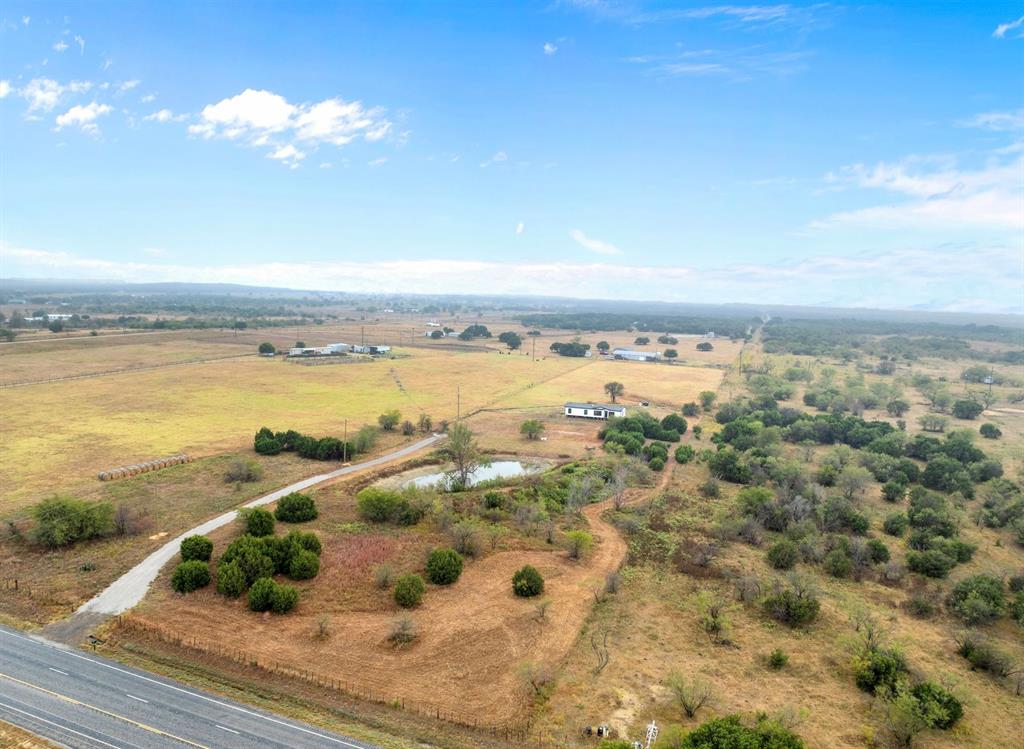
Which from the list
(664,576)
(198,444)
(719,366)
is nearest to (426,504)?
(664,576)

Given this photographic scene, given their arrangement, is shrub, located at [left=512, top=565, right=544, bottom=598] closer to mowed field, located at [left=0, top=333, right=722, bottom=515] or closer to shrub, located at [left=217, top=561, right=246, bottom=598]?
shrub, located at [left=217, top=561, right=246, bottom=598]

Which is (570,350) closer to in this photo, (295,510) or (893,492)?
(893,492)

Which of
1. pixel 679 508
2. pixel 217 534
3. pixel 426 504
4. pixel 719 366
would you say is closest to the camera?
pixel 217 534

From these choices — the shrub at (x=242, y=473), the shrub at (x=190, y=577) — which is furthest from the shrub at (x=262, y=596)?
the shrub at (x=242, y=473)

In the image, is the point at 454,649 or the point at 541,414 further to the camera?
the point at 541,414

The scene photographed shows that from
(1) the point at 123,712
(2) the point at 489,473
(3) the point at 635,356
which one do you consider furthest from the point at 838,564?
(3) the point at 635,356

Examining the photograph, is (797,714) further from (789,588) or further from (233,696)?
(233,696)

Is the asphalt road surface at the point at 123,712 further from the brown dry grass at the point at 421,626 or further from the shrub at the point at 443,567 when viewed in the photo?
the shrub at the point at 443,567
